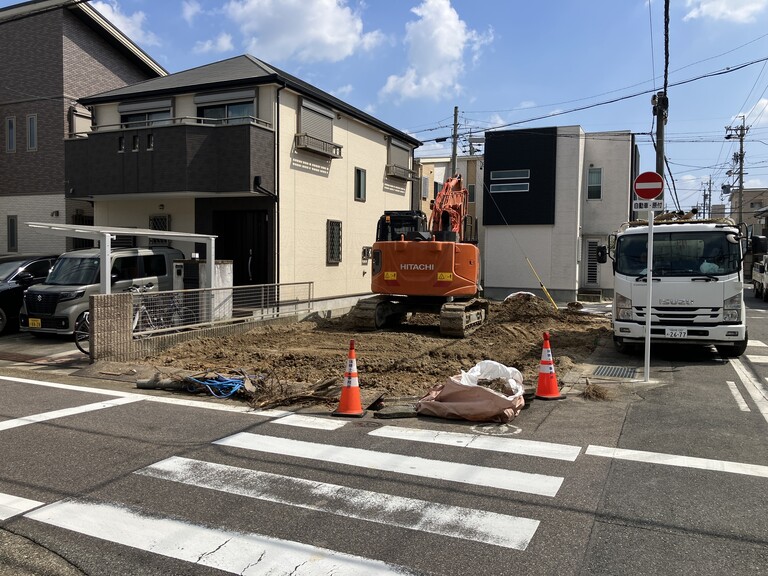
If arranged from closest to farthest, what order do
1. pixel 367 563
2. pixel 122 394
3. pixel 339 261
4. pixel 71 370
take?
pixel 367 563
pixel 122 394
pixel 71 370
pixel 339 261

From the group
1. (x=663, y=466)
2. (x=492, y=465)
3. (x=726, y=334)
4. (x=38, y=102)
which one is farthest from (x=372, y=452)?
(x=38, y=102)

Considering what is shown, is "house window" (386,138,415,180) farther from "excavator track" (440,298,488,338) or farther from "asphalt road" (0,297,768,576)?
"asphalt road" (0,297,768,576)

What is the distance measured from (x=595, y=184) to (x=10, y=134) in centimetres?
2381

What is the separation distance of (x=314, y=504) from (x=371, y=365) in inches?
229

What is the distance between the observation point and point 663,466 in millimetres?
5242

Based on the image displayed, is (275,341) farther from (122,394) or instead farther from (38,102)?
(38,102)

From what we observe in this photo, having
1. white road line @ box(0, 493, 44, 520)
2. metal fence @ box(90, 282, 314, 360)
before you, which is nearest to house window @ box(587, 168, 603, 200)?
metal fence @ box(90, 282, 314, 360)

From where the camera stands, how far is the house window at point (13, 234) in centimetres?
2145

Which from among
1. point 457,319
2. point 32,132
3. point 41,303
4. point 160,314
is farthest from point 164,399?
point 32,132

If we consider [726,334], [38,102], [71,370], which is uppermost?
[38,102]

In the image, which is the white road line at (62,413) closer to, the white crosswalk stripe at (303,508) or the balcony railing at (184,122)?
the white crosswalk stripe at (303,508)

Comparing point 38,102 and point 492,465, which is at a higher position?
point 38,102

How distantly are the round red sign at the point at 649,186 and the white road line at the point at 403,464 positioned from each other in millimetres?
5561

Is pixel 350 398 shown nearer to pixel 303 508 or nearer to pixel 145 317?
pixel 303 508
